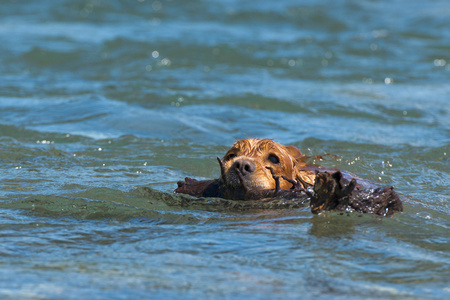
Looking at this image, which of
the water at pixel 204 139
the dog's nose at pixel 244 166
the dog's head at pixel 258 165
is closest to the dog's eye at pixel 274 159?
the dog's head at pixel 258 165

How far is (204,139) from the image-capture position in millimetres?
9898

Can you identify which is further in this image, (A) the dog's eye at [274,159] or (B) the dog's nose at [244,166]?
(A) the dog's eye at [274,159]

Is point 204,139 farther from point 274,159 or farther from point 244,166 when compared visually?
point 244,166

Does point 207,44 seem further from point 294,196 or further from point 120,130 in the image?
point 294,196

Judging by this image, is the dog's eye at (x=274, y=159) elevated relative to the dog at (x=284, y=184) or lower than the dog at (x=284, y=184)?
elevated

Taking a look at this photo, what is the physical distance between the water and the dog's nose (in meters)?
0.38

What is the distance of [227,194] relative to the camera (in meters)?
6.12

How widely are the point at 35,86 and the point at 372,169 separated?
7.82 metres

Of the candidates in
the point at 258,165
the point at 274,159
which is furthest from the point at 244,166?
the point at 274,159

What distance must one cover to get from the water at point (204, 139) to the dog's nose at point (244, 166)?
0.38 meters

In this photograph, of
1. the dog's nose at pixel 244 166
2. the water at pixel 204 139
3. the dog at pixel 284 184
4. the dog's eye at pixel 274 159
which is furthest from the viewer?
the dog's eye at pixel 274 159

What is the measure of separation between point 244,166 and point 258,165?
253 mm

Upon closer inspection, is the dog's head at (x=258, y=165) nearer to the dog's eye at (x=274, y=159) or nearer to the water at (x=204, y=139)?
the dog's eye at (x=274, y=159)

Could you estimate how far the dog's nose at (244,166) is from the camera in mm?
5797
